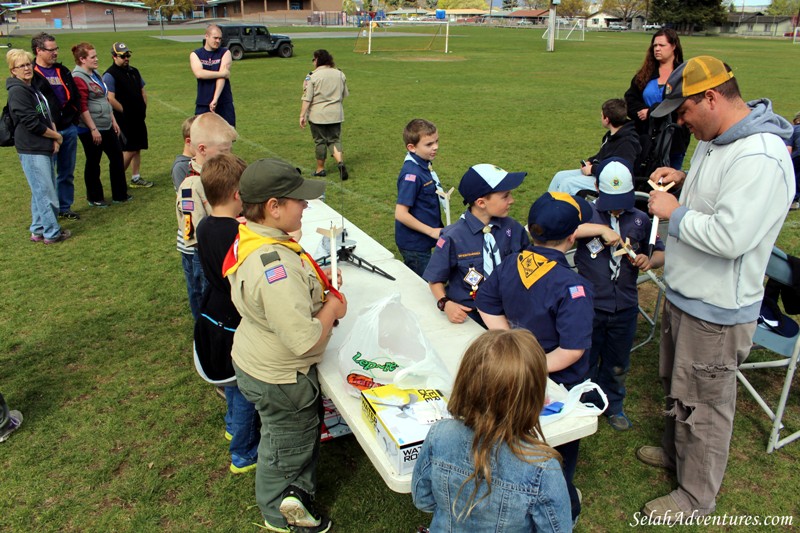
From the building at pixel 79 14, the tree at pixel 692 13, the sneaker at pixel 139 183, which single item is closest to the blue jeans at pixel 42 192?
the sneaker at pixel 139 183

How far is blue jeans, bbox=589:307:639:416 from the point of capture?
11.7 ft

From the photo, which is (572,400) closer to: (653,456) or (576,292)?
(576,292)

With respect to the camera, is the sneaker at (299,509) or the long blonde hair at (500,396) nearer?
the long blonde hair at (500,396)

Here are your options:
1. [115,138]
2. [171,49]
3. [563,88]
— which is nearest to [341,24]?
[171,49]

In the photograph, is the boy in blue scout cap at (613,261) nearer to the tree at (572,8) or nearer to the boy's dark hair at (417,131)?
the boy's dark hair at (417,131)

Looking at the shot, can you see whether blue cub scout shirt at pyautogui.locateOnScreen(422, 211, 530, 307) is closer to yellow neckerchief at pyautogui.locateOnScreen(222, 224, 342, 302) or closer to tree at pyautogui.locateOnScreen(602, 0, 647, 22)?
yellow neckerchief at pyautogui.locateOnScreen(222, 224, 342, 302)

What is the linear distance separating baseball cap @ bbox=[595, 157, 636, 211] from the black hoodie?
590 cm

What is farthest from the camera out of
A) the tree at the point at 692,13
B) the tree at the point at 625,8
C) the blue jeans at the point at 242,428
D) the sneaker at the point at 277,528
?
the tree at the point at 625,8

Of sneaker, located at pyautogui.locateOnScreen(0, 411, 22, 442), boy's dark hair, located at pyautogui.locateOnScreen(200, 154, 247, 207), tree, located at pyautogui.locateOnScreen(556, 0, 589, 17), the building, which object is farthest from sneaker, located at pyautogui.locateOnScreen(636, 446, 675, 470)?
tree, located at pyautogui.locateOnScreen(556, 0, 589, 17)

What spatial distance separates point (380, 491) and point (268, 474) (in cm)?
73

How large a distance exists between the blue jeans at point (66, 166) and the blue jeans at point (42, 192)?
0.47 m

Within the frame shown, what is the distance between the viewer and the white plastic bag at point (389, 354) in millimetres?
2541

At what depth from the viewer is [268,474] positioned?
2922 millimetres

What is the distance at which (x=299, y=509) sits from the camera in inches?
115
